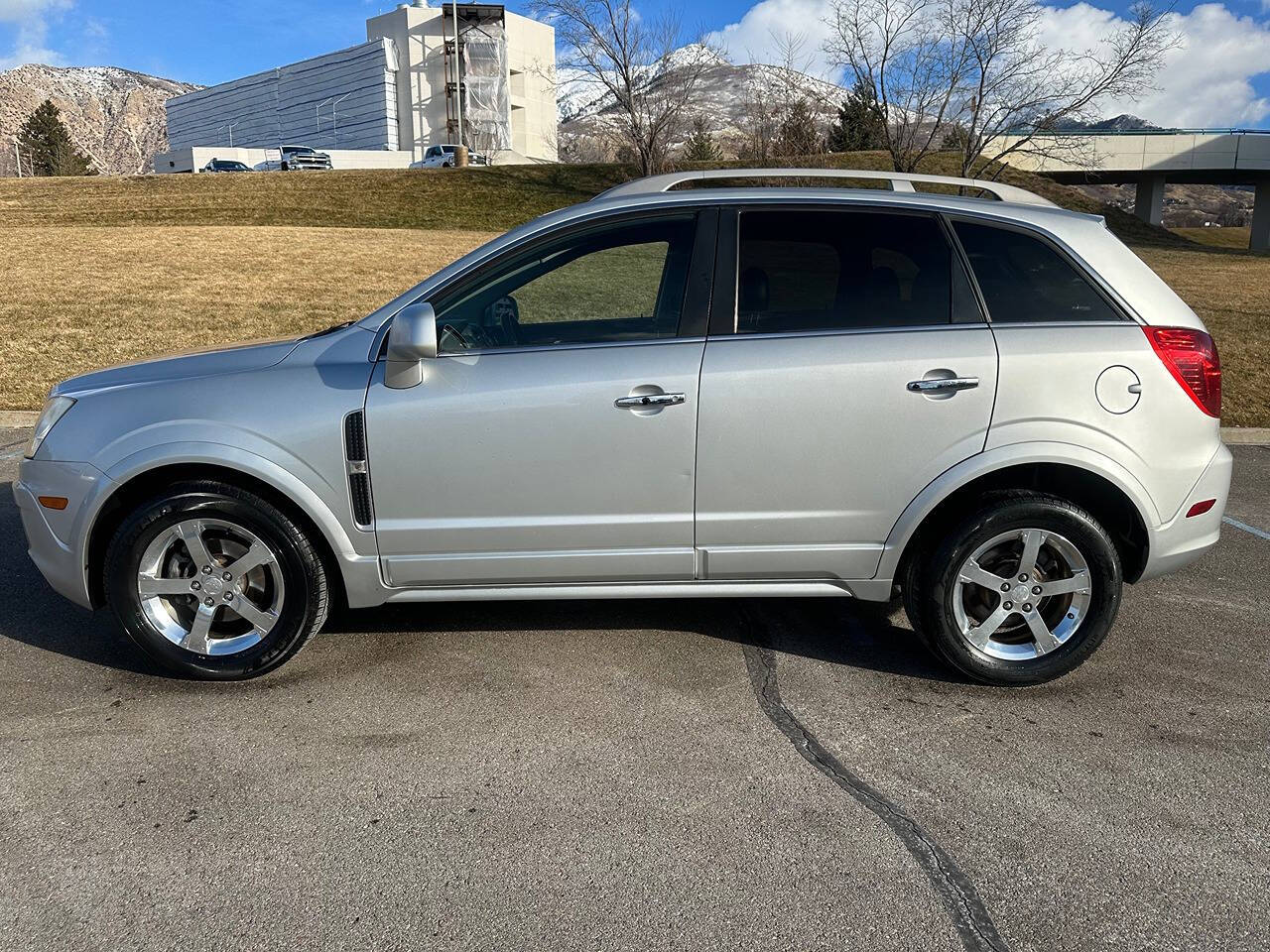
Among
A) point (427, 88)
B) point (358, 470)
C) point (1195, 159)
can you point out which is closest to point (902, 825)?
point (358, 470)

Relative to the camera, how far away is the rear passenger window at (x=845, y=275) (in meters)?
3.78

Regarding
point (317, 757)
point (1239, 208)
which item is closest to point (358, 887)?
point (317, 757)

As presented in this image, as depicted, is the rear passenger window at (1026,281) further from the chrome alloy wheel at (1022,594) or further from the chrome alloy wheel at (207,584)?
the chrome alloy wheel at (207,584)

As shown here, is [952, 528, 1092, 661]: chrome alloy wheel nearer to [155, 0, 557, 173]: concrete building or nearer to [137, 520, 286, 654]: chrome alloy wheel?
[137, 520, 286, 654]: chrome alloy wheel

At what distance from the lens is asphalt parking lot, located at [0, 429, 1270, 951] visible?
2525mm

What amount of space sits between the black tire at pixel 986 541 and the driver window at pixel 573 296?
137 centimetres

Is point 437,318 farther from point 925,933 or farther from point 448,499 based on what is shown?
point 925,933

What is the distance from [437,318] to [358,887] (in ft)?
6.87

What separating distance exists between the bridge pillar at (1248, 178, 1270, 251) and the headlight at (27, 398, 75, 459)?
59485 millimetres

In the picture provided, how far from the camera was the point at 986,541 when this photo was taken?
3.74 metres

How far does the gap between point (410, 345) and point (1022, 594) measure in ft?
8.23

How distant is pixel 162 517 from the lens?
12.1ft

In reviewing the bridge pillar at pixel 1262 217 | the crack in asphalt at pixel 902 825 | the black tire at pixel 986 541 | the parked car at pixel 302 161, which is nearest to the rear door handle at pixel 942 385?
the black tire at pixel 986 541

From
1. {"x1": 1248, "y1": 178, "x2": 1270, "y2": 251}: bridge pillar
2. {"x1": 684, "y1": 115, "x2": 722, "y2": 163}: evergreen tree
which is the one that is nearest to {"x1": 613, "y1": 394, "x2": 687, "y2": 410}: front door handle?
{"x1": 684, "y1": 115, "x2": 722, "y2": 163}: evergreen tree
